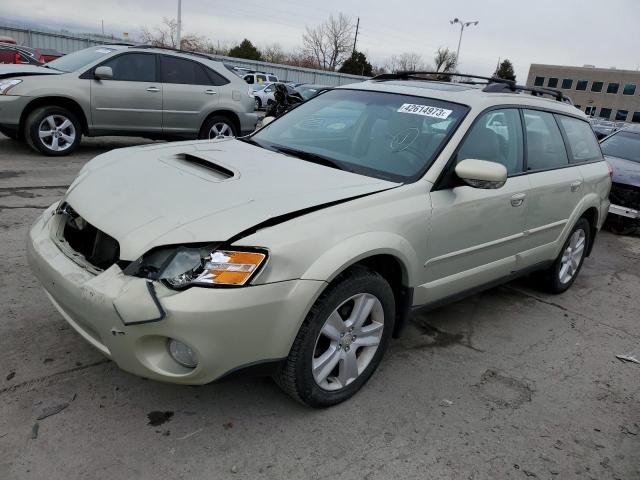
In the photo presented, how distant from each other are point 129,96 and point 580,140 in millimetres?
6531

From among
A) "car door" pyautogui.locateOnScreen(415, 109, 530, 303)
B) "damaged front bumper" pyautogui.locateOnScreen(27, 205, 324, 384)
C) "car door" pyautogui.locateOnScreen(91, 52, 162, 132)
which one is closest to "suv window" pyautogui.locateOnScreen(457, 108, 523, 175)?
"car door" pyautogui.locateOnScreen(415, 109, 530, 303)

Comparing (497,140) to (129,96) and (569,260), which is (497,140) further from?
(129,96)

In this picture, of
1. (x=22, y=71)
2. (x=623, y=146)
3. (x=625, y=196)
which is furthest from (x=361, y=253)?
(x=623, y=146)

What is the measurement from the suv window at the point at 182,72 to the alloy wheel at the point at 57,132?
1652mm

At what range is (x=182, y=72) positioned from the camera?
8.84m

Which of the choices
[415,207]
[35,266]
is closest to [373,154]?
[415,207]

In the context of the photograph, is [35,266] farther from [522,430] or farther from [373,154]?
[522,430]

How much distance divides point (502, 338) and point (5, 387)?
3134mm

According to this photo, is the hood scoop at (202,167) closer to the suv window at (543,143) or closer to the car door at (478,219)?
the car door at (478,219)

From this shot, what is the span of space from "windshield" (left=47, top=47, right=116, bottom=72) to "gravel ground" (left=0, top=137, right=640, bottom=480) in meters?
5.24

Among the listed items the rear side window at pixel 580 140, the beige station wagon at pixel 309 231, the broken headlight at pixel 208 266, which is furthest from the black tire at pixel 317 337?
the rear side window at pixel 580 140

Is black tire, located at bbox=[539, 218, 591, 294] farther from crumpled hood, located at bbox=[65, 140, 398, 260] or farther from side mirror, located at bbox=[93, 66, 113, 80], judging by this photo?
side mirror, located at bbox=[93, 66, 113, 80]

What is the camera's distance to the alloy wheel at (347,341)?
2.64 meters

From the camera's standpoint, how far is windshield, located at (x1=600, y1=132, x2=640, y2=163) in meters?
8.49
